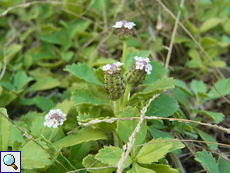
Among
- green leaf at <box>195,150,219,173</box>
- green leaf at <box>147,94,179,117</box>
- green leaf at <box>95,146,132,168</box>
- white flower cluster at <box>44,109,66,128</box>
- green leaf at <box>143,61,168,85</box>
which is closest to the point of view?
green leaf at <box>95,146,132,168</box>

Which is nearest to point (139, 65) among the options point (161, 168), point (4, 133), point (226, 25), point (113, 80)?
point (113, 80)

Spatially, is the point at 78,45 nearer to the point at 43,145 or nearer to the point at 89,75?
the point at 89,75

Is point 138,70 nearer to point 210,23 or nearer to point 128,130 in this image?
point 128,130

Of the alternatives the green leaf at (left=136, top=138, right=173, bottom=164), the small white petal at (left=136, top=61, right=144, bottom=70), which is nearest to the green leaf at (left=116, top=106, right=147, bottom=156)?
the green leaf at (left=136, top=138, right=173, bottom=164)

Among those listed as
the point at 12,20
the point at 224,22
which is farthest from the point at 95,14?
the point at 224,22

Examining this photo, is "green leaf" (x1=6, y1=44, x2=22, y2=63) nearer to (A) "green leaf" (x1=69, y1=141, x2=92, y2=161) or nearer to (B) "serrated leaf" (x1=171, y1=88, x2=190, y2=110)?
(A) "green leaf" (x1=69, y1=141, x2=92, y2=161)

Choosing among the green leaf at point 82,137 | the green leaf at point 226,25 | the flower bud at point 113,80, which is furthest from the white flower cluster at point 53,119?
the green leaf at point 226,25
